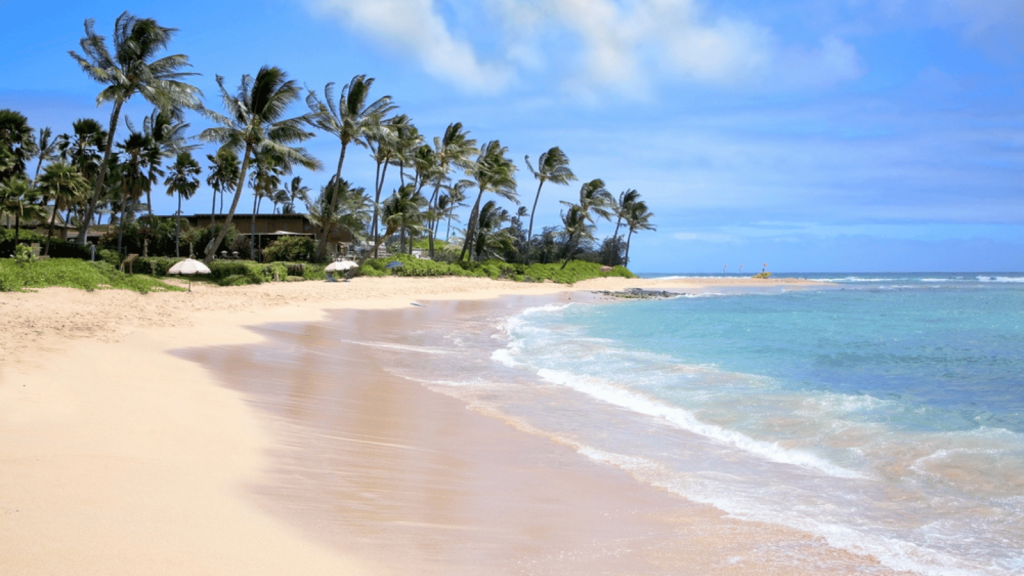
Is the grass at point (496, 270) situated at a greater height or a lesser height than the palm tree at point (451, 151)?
lesser

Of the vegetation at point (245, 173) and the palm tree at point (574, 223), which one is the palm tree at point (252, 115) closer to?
the vegetation at point (245, 173)

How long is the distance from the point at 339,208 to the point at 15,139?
1665 cm

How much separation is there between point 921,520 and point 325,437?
4.49 m

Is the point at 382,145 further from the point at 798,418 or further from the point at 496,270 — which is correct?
the point at 798,418

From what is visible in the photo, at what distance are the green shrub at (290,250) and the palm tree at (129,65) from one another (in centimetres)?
1081

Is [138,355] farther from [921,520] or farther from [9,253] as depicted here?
[9,253]

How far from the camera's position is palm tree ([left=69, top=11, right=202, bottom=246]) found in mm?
24344

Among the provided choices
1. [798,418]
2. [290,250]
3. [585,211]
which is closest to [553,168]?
[585,211]

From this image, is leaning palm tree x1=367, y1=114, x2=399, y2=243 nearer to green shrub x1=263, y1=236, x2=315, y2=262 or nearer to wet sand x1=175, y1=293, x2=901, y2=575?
green shrub x1=263, y1=236, x2=315, y2=262

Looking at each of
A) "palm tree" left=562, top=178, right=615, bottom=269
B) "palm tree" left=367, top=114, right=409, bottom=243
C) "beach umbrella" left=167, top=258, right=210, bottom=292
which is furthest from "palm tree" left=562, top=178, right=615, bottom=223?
"beach umbrella" left=167, top=258, right=210, bottom=292

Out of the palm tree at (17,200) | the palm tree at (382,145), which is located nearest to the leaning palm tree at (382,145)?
the palm tree at (382,145)

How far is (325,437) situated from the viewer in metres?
5.45

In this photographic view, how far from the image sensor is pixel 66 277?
51.4ft

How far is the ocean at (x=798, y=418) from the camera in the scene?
439 cm
